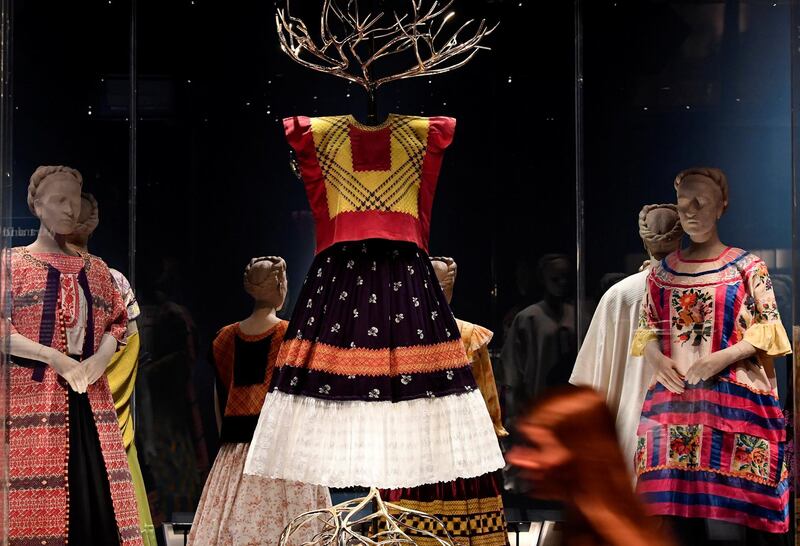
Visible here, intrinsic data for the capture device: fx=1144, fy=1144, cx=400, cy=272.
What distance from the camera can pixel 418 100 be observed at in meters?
4.59

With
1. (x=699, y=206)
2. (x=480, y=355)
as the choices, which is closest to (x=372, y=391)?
(x=480, y=355)

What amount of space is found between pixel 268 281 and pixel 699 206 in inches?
66.9

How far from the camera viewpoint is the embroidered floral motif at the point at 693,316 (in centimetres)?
410

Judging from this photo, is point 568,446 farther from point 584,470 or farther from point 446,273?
point 446,273

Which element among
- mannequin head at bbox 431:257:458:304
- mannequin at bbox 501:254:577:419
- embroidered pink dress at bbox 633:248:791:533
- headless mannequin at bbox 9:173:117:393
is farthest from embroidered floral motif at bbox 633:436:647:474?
headless mannequin at bbox 9:173:117:393

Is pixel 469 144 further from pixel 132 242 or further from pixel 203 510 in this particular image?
pixel 203 510

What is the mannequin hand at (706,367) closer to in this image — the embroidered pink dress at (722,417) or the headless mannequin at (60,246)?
the embroidered pink dress at (722,417)

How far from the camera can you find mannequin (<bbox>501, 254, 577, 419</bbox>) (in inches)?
181

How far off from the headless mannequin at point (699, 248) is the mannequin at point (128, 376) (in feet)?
6.51

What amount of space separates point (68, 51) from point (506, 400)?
219cm

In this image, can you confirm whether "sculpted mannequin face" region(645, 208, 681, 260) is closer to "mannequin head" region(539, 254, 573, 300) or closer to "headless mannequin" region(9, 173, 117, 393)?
"mannequin head" region(539, 254, 573, 300)

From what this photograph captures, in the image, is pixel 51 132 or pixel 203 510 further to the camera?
pixel 203 510

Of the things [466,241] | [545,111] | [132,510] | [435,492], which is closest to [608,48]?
[545,111]

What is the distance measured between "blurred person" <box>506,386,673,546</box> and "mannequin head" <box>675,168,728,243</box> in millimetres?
2188
